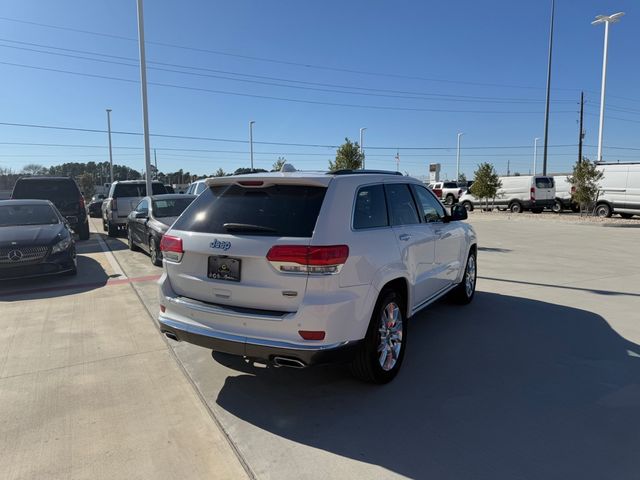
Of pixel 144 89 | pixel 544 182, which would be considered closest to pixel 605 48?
pixel 544 182

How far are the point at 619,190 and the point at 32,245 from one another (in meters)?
22.8

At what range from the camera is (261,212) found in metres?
3.60

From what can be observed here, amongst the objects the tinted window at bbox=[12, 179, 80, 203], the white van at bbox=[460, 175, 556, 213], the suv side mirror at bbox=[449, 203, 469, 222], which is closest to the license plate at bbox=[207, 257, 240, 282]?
the suv side mirror at bbox=[449, 203, 469, 222]

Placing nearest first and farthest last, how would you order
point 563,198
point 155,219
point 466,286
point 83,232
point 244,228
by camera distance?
point 244,228 → point 466,286 → point 155,219 → point 83,232 → point 563,198

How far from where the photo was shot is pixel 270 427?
3.31m

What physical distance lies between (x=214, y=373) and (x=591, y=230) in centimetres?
1713

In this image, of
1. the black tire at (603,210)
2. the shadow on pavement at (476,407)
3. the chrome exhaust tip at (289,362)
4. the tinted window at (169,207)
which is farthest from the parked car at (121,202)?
the black tire at (603,210)

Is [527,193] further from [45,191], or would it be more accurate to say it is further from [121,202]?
[45,191]

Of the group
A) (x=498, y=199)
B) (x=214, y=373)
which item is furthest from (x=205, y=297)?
(x=498, y=199)

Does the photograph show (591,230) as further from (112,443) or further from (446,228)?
(112,443)

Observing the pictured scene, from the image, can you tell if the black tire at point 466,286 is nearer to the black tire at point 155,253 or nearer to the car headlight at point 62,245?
the black tire at point 155,253

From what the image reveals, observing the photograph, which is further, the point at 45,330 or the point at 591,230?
the point at 591,230

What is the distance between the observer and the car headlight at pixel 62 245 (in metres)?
8.04

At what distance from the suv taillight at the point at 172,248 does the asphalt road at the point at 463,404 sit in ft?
3.66
